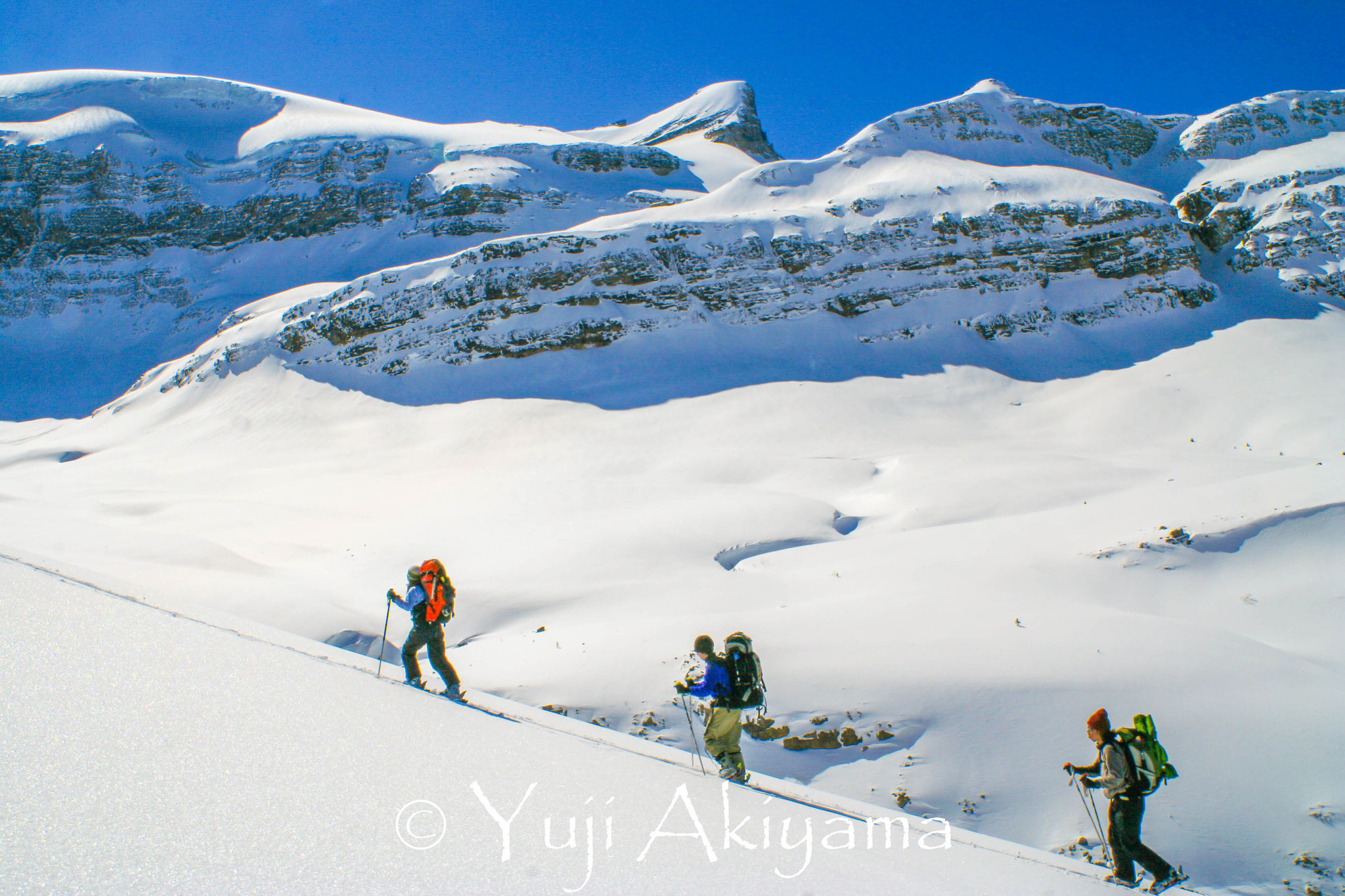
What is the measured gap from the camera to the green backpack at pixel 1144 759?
14.2 feet

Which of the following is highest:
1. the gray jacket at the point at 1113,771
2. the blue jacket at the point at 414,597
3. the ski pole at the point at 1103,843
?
the blue jacket at the point at 414,597

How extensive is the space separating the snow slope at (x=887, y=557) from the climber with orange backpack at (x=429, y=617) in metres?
1.69

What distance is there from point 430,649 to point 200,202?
70.9 m

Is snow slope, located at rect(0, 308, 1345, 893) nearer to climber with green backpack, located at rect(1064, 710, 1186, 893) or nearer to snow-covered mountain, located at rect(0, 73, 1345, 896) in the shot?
snow-covered mountain, located at rect(0, 73, 1345, 896)

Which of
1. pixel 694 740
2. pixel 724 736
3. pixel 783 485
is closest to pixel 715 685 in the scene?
pixel 724 736

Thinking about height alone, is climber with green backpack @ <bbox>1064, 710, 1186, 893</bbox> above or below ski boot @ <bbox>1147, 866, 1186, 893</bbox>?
above

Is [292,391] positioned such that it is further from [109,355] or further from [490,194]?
[490,194]

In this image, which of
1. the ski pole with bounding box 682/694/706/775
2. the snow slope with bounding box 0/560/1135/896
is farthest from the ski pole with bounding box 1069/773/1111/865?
the ski pole with bounding box 682/694/706/775

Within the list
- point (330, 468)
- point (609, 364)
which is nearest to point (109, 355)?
point (330, 468)

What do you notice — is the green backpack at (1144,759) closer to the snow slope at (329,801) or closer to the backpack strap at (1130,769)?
the backpack strap at (1130,769)

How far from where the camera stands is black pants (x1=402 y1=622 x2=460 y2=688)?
630 centimetres

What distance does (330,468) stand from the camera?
24.6 metres

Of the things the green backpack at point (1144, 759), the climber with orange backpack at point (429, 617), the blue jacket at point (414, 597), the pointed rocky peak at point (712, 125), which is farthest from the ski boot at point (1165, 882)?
the pointed rocky peak at point (712, 125)

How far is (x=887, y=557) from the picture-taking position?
1232cm
